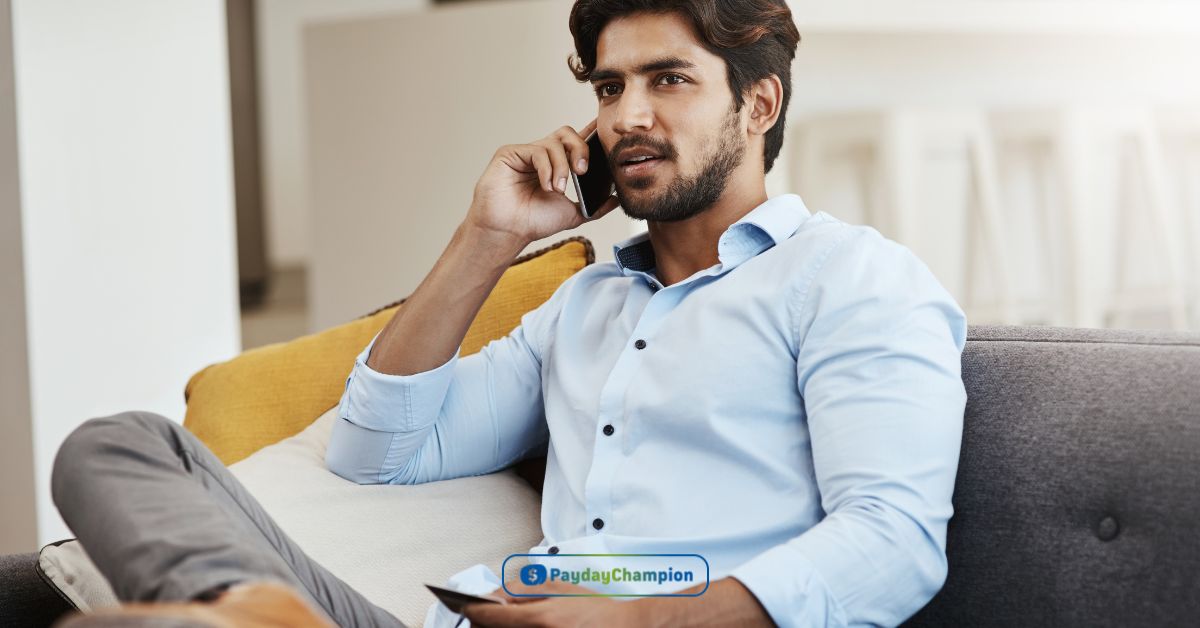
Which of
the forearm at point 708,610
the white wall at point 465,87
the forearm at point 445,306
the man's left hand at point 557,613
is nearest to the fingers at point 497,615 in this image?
the man's left hand at point 557,613

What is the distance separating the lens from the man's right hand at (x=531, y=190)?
5.04 ft

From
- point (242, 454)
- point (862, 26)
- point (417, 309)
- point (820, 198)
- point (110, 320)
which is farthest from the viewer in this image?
point (820, 198)

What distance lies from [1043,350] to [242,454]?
1149 mm

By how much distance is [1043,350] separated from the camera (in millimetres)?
1233

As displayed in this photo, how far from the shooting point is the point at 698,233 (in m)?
1.52

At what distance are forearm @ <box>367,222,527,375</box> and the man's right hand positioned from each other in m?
0.02

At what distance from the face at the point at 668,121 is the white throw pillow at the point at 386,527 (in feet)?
1.33

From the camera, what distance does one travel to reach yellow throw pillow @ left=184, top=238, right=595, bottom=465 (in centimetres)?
170

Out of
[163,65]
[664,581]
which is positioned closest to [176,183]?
[163,65]

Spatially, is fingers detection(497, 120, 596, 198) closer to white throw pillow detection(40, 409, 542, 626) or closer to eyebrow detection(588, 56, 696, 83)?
eyebrow detection(588, 56, 696, 83)

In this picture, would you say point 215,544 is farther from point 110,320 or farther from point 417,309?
point 110,320

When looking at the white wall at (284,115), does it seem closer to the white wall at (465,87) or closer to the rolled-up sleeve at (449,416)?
the white wall at (465,87)

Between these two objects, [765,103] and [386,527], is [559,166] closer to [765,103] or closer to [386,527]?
[765,103]

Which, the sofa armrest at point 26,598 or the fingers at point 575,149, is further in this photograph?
the fingers at point 575,149
